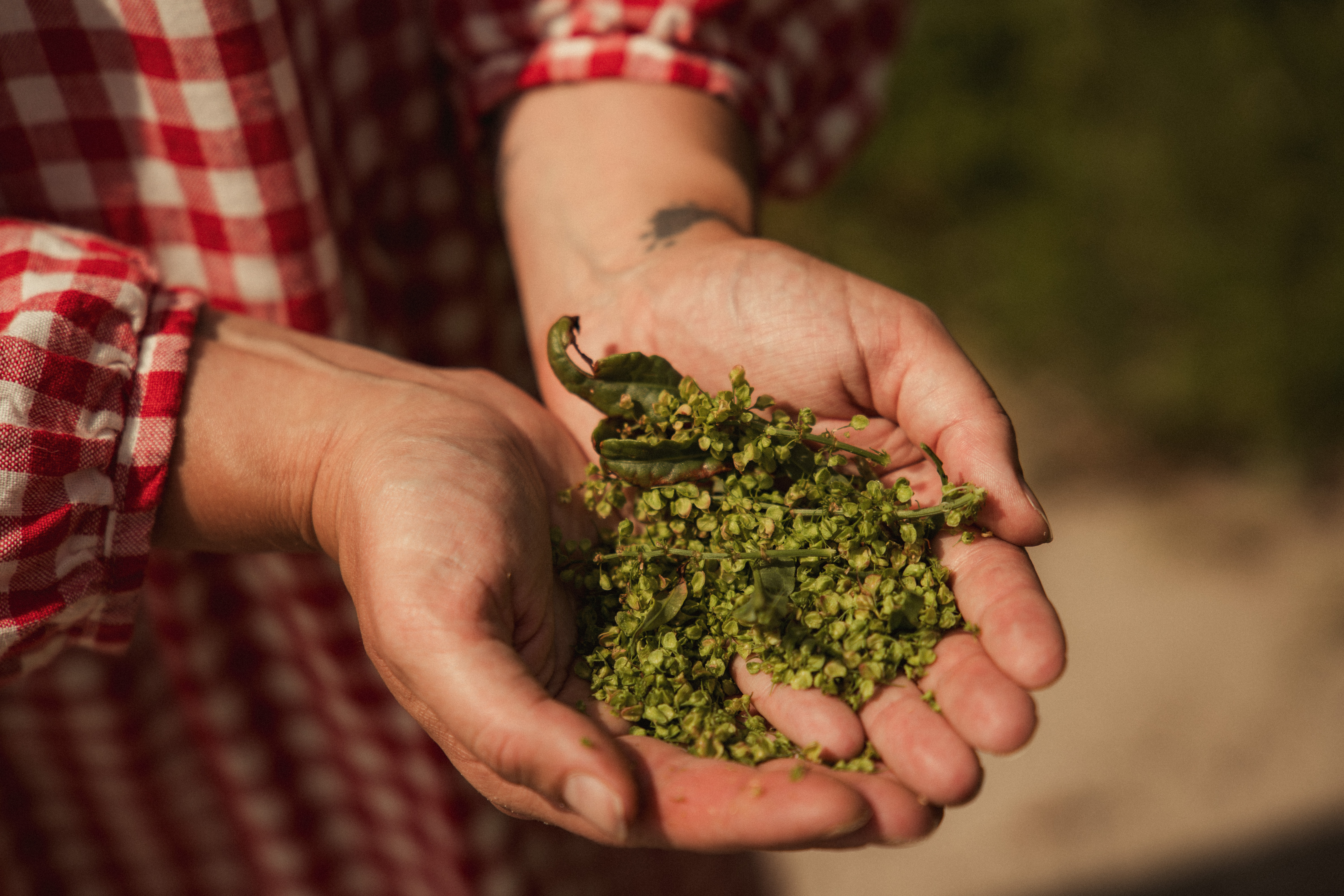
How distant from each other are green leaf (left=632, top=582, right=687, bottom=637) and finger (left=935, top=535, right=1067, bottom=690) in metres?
0.46

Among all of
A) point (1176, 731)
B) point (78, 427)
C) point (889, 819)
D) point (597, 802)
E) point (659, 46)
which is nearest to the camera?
point (597, 802)

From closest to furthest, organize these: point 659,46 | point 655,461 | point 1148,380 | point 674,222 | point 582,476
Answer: point 655,461 → point 582,476 → point 674,222 → point 659,46 → point 1148,380

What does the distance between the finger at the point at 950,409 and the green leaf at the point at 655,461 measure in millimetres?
340

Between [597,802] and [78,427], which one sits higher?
[78,427]

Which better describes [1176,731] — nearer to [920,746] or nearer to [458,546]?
[920,746]

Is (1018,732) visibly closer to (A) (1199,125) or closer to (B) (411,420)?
(B) (411,420)

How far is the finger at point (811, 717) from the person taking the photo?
1.51 metres

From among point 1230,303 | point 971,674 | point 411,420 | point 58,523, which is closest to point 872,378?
point 971,674

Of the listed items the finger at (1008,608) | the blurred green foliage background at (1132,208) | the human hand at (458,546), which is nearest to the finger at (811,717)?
the human hand at (458,546)

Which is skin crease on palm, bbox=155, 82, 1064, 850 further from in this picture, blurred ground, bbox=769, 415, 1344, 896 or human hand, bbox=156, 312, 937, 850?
blurred ground, bbox=769, 415, 1344, 896

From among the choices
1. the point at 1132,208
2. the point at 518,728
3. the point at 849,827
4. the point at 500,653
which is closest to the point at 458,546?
the point at 500,653

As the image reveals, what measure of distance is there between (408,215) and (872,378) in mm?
1139

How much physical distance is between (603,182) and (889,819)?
4.58 ft

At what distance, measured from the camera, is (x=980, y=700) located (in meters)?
1.44
